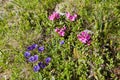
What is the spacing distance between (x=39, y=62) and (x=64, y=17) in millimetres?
1283

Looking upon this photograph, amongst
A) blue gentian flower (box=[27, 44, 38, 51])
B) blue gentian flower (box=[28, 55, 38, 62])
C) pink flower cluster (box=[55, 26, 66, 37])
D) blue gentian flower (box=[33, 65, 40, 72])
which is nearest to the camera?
blue gentian flower (box=[33, 65, 40, 72])

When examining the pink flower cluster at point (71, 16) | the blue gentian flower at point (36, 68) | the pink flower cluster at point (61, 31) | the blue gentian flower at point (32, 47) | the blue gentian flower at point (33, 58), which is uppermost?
the pink flower cluster at point (71, 16)

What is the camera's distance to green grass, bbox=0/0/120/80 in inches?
201

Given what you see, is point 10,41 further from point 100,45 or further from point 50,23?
point 100,45

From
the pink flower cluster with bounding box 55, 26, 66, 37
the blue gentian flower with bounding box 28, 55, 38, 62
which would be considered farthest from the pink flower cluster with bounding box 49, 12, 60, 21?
the blue gentian flower with bounding box 28, 55, 38, 62

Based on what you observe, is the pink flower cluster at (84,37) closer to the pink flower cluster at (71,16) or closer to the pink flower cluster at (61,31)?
the pink flower cluster at (61,31)

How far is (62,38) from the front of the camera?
18.3 feet

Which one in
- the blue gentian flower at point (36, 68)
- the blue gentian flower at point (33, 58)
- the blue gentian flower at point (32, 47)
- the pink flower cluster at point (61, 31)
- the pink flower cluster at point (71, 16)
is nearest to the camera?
the blue gentian flower at point (36, 68)

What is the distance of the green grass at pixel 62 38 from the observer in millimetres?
5117

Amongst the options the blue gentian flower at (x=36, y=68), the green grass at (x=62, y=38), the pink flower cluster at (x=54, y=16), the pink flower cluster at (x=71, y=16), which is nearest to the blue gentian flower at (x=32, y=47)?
the green grass at (x=62, y=38)

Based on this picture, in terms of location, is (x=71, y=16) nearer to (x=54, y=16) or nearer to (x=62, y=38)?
(x=54, y=16)

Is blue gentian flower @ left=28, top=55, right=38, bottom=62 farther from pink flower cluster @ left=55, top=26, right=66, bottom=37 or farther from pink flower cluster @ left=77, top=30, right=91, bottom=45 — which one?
pink flower cluster @ left=77, top=30, right=91, bottom=45

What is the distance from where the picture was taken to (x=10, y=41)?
5.95 metres

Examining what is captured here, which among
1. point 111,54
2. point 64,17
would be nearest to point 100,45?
point 111,54
